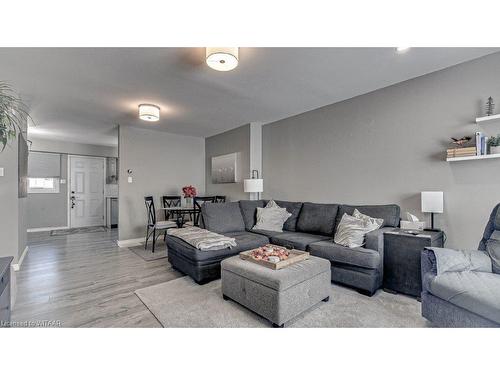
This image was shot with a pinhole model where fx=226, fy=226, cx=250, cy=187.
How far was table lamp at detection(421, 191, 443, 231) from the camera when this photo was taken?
2430mm

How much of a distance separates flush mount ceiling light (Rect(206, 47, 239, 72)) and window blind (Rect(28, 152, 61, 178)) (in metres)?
6.69

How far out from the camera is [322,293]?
83.5 inches

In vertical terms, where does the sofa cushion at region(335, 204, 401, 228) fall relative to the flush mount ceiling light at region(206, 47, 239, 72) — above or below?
below

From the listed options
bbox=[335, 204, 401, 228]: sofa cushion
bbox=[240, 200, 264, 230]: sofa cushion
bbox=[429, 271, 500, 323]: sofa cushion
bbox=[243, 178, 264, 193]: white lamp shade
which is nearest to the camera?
bbox=[429, 271, 500, 323]: sofa cushion

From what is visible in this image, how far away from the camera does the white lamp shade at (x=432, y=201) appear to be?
7.97 ft

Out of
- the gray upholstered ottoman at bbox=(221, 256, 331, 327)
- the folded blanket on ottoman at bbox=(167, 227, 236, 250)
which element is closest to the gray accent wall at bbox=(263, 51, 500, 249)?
the gray upholstered ottoman at bbox=(221, 256, 331, 327)

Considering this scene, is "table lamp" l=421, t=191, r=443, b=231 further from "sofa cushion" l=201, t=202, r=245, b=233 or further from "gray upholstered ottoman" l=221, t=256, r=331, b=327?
"sofa cushion" l=201, t=202, r=245, b=233

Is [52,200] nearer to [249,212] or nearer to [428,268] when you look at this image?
[249,212]

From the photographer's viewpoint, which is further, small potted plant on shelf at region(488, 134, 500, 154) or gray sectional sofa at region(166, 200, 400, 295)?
gray sectional sofa at region(166, 200, 400, 295)

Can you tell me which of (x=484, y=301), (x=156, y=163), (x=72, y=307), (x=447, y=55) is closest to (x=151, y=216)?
(x=156, y=163)

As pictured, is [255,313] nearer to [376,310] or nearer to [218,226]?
[376,310]

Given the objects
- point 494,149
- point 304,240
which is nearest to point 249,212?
point 304,240

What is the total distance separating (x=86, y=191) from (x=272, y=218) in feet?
20.2
